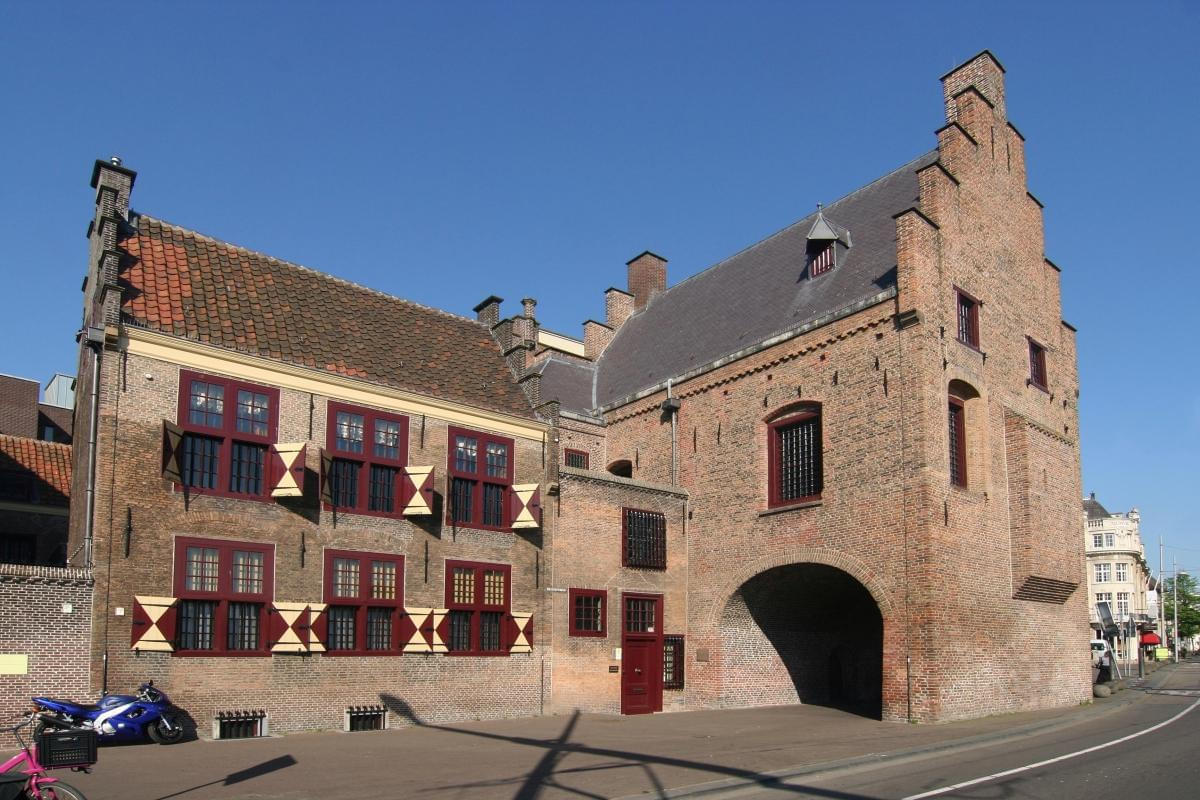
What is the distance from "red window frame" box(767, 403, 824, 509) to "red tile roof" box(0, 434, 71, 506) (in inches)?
755

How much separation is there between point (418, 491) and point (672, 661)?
9019 millimetres

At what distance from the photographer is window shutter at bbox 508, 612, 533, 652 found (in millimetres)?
22297

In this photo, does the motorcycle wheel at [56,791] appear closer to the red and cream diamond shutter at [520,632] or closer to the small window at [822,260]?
the red and cream diamond shutter at [520,632]

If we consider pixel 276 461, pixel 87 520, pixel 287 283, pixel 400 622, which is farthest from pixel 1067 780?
pixel 287 283

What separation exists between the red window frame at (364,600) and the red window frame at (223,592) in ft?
4.06

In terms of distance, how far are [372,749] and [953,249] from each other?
1690 cm

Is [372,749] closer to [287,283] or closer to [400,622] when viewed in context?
[400,622]

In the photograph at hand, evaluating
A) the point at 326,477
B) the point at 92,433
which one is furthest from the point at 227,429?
the point at 92,433

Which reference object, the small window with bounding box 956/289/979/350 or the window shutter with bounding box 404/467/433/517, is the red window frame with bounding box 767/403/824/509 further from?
the window shutter with bounding box 404/467/433/517

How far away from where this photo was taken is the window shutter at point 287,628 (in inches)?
729

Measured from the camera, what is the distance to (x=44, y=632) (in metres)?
16.0

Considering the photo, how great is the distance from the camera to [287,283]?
22438 millimetres

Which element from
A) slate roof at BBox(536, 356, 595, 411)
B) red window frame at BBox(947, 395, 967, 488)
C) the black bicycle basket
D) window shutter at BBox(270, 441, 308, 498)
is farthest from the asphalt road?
slate roof at BBox(536, 356, 595, 411)

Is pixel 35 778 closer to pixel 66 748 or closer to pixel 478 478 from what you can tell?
A: pixel 66 748
